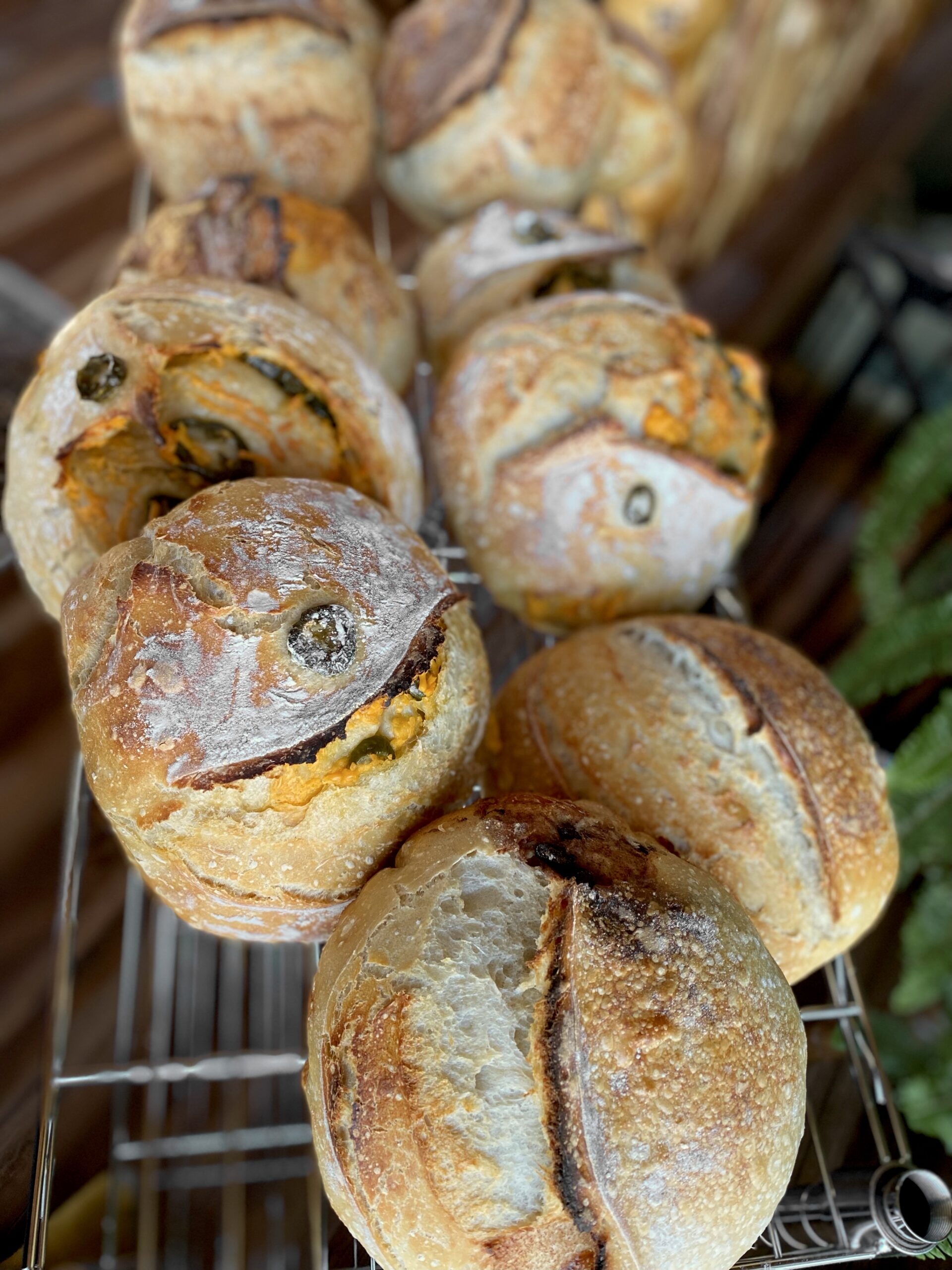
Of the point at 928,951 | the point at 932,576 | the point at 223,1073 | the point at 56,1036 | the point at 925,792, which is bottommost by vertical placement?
the point at 223,1073

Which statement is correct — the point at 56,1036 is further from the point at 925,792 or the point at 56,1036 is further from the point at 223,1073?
the point at 925,792

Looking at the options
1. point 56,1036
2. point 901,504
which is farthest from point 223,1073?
point 901,504

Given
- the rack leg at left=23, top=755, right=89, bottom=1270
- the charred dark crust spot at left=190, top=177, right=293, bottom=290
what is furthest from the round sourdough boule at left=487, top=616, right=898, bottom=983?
the charred dark crust spot at left=190, top=177, right=293, bottom=290

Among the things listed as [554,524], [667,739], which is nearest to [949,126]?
[554,524]

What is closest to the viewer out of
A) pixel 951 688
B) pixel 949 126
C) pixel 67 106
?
pixel 951 688

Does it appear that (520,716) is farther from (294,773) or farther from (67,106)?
(67,106)

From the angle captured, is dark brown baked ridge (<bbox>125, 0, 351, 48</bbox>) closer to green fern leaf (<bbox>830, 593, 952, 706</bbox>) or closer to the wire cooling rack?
the wire cooling rack
